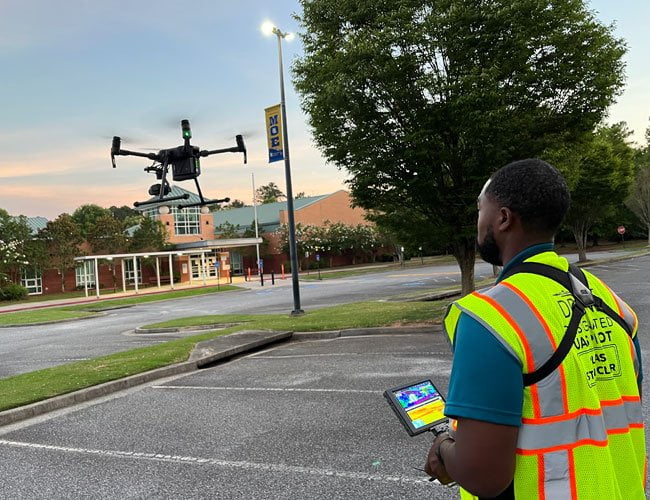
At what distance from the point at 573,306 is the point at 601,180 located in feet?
107

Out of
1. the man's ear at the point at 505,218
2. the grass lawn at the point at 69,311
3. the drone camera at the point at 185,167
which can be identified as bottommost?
the grass lawn at the point at 69,311

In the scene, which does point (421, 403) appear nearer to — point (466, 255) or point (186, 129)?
point (186, 129)

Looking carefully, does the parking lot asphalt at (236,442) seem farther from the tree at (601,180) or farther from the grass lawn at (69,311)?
the tree at (601,180)

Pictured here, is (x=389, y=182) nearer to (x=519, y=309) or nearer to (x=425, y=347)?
(x=425, y=347)

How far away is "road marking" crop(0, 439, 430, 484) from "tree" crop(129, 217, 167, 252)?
1753 inches

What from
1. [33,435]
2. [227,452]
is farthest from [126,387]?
[227,452]

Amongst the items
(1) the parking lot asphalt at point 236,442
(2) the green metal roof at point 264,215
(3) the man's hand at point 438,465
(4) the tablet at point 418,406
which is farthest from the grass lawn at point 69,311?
(2) the green metal roof at point 264,215

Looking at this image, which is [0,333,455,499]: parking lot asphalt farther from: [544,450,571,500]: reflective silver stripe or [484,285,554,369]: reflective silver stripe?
[484,285,554,369]: reflective silver stripe

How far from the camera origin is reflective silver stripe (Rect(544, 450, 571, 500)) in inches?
53.7

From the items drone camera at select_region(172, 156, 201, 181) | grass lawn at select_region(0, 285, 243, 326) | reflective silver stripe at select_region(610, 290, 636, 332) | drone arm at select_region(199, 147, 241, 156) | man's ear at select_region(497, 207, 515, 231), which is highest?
drone arm at select_region(199, 147, 241, 156)

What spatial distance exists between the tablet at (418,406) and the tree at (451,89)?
9.94 metres

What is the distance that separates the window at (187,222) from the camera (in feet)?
180

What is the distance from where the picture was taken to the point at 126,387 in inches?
313

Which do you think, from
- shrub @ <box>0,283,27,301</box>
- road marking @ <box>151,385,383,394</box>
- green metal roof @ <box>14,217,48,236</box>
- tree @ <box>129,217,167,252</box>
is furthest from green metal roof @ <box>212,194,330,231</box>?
road marking @ <box>151,385,383,394</box>
